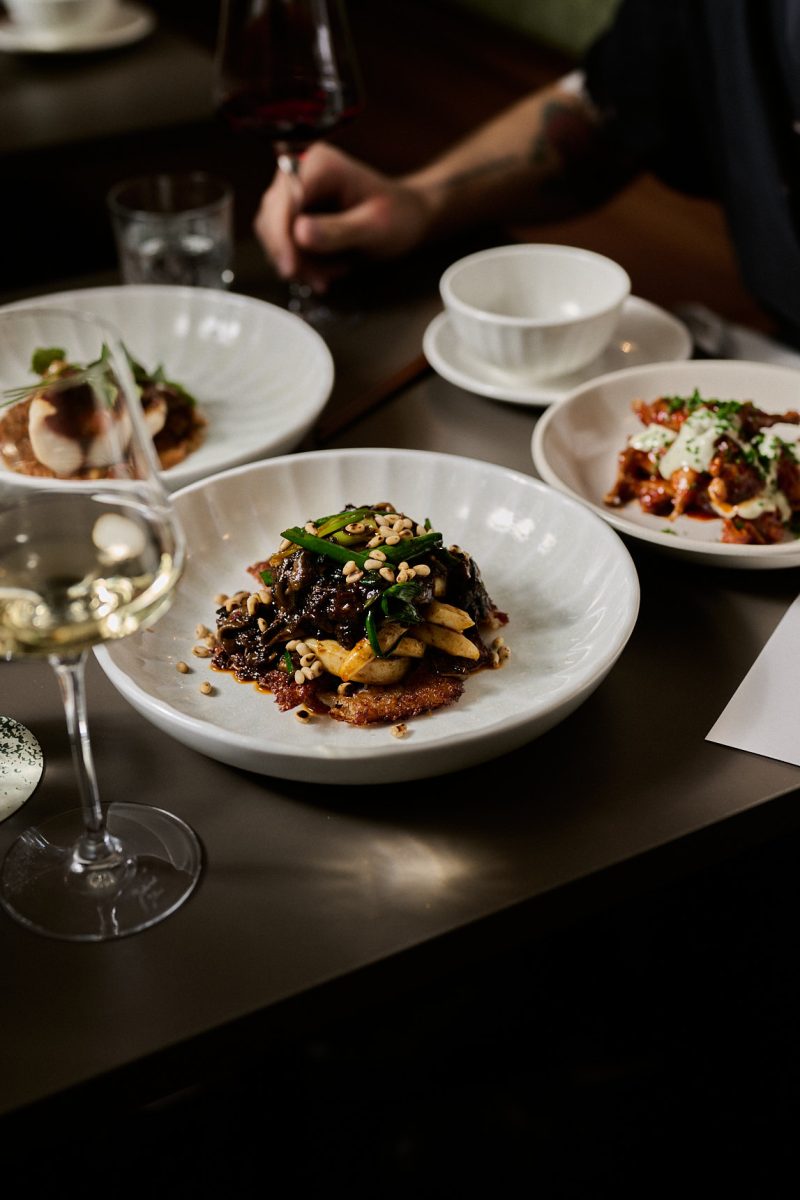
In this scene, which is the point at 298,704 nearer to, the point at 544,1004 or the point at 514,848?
the point at 514,848

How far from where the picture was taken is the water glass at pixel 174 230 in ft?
→ 6.10

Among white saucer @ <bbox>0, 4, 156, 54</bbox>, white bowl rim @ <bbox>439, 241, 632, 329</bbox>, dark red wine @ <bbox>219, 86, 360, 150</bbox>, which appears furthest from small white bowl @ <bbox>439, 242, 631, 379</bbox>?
white saucer @ <bbox>0, 4, 156, 54</bbox>

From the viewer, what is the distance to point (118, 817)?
0.95 m

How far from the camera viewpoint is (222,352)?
67.7 inches

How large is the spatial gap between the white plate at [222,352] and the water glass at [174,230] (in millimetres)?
67

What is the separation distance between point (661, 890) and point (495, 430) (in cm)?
81

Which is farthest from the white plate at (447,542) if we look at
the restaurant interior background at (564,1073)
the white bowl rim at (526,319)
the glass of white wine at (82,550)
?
the restaurant interior background at (564,1073)

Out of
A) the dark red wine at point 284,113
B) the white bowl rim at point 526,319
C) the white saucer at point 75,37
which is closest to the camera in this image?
the white bowl rim at point 526,319

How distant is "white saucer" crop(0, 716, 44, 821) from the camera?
0.97 meters

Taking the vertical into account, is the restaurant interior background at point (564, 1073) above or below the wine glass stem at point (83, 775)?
below

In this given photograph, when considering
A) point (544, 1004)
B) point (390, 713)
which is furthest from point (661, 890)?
point (390, 713)

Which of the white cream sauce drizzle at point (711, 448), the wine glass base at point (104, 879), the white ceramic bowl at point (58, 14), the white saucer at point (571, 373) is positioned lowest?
the white ceramic bowl at point (58, 14)

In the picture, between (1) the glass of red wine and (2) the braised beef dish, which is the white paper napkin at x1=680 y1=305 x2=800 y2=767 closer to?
(2) the braised beef dish

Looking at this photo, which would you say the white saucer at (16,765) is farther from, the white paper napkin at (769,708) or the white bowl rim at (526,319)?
the white bowl rim at (526,319)
